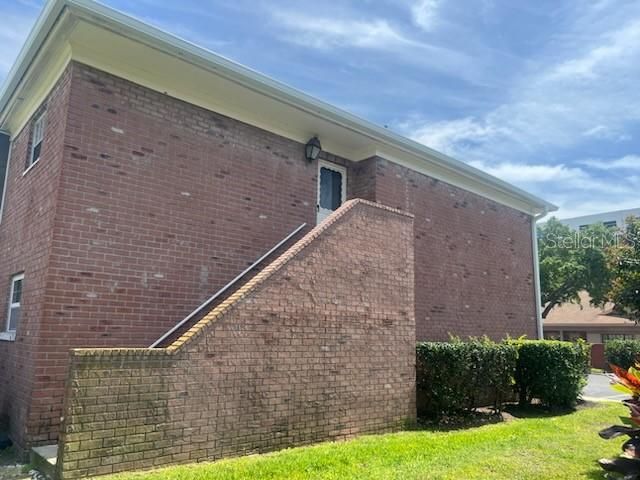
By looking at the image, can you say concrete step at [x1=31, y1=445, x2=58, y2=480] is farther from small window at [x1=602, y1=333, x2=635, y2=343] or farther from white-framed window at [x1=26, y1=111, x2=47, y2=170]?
small window at [x1=602, y1=333, x2=635, y2=343]

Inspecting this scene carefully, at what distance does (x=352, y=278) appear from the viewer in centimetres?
772

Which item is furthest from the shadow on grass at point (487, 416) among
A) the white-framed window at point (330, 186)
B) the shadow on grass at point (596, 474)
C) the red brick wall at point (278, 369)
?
the white-framed window at point (330, 186)

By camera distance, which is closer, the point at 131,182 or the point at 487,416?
the point at 131,182

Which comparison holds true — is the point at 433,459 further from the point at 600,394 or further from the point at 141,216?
the point at 600,394

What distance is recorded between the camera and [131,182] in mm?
7617

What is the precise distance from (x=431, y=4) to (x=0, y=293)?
30.4 ft

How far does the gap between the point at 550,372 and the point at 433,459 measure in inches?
Result: 215

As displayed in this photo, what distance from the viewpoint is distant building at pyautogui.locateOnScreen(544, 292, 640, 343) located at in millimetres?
31625

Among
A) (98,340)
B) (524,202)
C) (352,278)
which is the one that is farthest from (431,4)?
(524,202)

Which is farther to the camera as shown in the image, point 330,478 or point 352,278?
point 352,278

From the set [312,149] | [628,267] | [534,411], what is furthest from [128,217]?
[628,267]

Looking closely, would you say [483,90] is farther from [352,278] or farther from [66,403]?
[66,403]

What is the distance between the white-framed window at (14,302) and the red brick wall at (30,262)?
160mm

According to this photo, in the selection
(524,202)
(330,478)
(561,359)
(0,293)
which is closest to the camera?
(330,478)
